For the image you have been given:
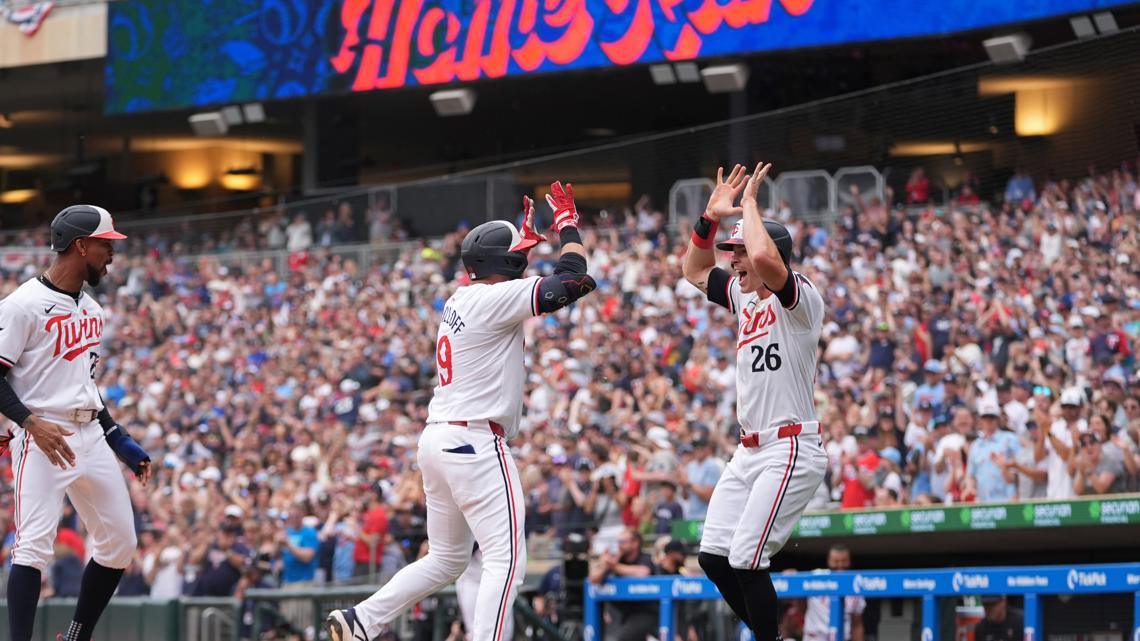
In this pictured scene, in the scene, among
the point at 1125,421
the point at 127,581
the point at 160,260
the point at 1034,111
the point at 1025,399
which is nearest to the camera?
the point at 1125,421

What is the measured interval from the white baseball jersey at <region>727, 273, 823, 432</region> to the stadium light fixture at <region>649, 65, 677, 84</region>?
17.6 meters

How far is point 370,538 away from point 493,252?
762 centimetres

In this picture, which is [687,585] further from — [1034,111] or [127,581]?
[1034,111]

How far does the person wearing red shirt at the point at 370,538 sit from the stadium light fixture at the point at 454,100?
504 inches

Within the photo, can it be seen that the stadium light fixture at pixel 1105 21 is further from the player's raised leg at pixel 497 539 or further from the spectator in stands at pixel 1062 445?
the player's raised leg at pixel 497 539

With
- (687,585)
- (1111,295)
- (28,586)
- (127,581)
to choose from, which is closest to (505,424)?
(28,586)

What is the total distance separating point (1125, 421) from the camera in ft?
37.8

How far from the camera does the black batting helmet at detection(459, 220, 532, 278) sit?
287 inches

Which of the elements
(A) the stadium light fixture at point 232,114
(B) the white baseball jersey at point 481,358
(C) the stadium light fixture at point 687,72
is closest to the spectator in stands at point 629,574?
(B) the white baseball jersey at point 481,358

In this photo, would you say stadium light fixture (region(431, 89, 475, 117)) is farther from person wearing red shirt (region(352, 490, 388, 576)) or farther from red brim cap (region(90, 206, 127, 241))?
red brim cap (region(90, 206, 127, 241))

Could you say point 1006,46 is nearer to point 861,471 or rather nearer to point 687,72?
point 687,72

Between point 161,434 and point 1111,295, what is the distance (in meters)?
11.5

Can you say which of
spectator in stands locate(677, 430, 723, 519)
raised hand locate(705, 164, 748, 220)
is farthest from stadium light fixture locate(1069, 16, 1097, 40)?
raised hand locate(705, 164, 748, 220)

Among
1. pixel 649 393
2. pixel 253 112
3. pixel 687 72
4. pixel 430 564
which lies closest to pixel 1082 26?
pixel 687 72
